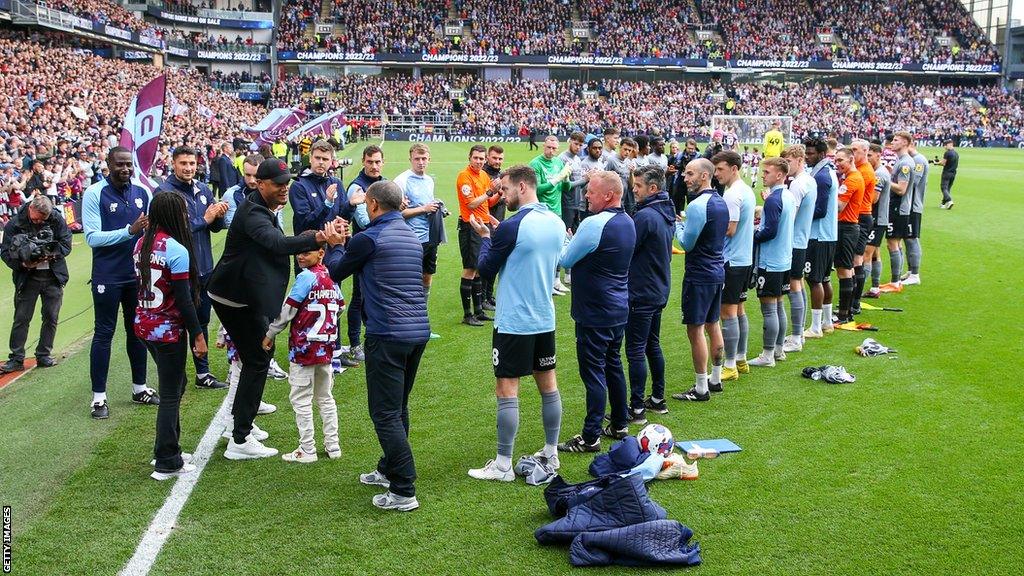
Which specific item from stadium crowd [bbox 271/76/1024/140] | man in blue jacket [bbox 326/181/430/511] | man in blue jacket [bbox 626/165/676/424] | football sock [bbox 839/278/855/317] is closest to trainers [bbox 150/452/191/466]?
man in blue jacket [bbox 326/181/430/511]

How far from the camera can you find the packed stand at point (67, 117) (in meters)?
19.5

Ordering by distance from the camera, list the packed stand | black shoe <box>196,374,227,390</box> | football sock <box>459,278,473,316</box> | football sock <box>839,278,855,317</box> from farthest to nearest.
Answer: the packed stand < football sock <box>459,278,473,316</box> < football sock <box>839,278,855,317</box> < black shoe <box>196,374,227,390</box>

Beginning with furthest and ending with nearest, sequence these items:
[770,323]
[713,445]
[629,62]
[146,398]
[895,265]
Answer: [629,62], [895,265], [770,323], [146,398], [713,445]

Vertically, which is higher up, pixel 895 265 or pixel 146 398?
pixel 895 265

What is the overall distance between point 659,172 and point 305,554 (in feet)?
12.5

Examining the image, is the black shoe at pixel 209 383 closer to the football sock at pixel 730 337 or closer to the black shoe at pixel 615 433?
the black shoe at pixel 615 433

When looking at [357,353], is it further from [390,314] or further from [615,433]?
[390,314]

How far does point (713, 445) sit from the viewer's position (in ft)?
21.1

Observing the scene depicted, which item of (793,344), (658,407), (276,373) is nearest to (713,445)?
(658,407)

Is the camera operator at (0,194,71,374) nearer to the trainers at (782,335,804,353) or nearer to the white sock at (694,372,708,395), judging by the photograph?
the white sock at (694,372,708,395)

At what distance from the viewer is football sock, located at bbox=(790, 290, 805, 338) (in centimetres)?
911

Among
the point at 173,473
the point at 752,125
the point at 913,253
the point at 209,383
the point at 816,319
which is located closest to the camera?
the point at 173,473

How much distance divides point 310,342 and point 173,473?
130 cm

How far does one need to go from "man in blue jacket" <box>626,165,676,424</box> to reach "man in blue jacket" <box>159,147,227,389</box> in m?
3.26
